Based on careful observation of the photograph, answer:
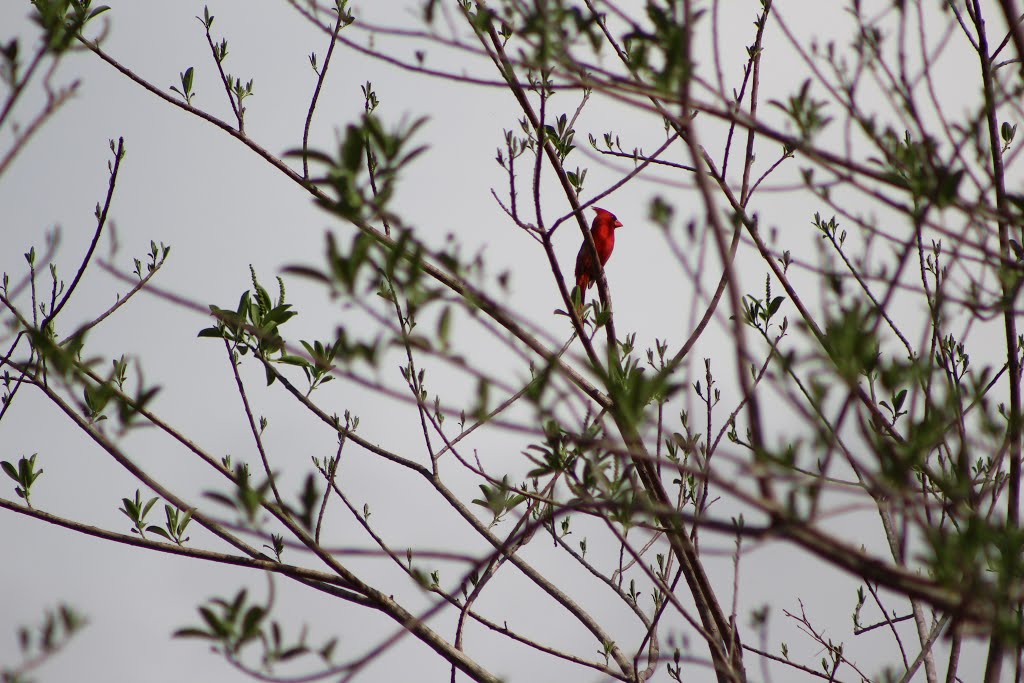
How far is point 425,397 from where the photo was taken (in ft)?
11.6

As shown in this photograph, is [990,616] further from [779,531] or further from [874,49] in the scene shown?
[874,49]

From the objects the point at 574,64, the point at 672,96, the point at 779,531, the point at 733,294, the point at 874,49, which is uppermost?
the point at 874,49

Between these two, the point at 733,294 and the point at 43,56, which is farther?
the point at 43,56

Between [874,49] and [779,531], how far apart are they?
1698 millimetres

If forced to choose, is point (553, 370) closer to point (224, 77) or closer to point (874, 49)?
point (874, 49)

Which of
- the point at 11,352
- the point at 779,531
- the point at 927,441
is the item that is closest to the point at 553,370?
the point at 779,531

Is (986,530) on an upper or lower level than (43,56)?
lower

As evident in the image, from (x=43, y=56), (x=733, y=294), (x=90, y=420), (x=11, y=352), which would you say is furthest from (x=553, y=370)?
(x=11, y=352)

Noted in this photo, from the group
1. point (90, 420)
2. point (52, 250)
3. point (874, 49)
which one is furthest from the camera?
point (90, 420)

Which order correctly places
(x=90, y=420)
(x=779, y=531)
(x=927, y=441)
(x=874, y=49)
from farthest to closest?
1. (x=90, y=420)
2. (x=874, y=49)
3. (x=927, y=441)
4. (x=779, y=531)

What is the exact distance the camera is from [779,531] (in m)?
1.31

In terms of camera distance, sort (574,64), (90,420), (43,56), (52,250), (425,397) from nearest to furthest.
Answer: (43,56) < (574,64) < (52,250) < (90,420) < (425,397)

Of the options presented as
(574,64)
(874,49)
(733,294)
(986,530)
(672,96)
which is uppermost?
(874,49)

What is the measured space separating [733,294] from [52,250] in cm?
158
